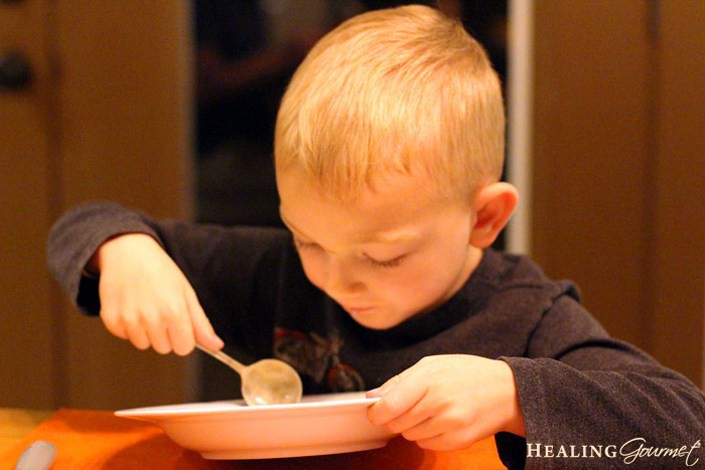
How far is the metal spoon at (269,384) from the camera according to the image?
90 centimetres

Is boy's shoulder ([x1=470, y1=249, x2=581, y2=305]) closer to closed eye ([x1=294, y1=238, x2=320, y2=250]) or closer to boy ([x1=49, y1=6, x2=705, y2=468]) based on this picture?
boy ([x1=49, y1=6, x2=705, y2=468])

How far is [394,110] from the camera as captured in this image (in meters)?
0.79

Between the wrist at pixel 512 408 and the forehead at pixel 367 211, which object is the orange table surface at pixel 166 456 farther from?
the forehead at pixel 367 211

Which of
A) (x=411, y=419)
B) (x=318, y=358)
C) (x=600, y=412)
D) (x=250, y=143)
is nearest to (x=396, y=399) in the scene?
(x=411, y=419)

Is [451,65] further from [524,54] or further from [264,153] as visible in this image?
[264,153]

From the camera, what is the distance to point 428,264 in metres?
0.83

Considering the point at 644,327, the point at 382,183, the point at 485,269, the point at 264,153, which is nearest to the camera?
the point at 382,183

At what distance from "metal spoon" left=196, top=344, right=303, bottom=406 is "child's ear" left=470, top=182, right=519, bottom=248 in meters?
0.24

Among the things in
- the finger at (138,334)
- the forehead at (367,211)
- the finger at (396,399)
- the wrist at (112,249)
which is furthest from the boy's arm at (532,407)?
the wrist at (112,249)

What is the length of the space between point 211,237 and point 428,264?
0.37 metres

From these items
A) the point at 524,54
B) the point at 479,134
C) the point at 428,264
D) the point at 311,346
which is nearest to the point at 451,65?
the point at 479,134

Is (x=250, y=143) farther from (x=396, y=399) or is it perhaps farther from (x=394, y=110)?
(x=396, y=399)

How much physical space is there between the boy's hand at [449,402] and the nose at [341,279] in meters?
0.19

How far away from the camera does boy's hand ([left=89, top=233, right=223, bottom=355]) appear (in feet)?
2.64
